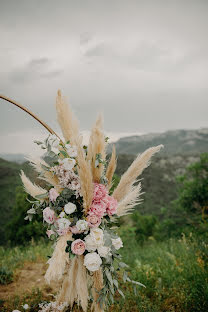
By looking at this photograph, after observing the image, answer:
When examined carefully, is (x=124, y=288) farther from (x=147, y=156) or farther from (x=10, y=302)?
(x=147, y=156)

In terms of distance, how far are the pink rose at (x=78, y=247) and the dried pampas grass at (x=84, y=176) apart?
0.29 m

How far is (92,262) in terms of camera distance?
6.10ft

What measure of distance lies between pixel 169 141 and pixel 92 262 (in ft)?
255

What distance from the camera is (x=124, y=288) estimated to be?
394cm

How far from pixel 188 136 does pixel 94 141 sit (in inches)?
3125

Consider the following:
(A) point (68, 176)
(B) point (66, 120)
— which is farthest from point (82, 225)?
(B) point (66, 120)

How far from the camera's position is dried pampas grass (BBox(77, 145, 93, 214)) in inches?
73.2

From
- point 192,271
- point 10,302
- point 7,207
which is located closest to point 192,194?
point 192,271

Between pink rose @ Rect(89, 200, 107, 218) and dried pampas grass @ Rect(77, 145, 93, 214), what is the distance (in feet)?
0.23

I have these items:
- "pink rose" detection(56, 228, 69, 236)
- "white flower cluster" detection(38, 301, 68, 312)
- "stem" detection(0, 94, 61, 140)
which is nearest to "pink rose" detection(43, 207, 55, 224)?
"pink rose" detection(56, 228, 69, 236)

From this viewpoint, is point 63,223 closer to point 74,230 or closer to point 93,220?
point 74,230

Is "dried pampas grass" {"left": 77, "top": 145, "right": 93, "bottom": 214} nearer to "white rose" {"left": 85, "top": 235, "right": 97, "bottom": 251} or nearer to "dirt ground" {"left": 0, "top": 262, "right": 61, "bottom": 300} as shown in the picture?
"white rose" {"left": 85, "top": 235, "right": 97, "bottom": 251}

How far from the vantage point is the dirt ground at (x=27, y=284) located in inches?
147

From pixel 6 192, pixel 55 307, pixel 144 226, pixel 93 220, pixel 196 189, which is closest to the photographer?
pixel 93 220
